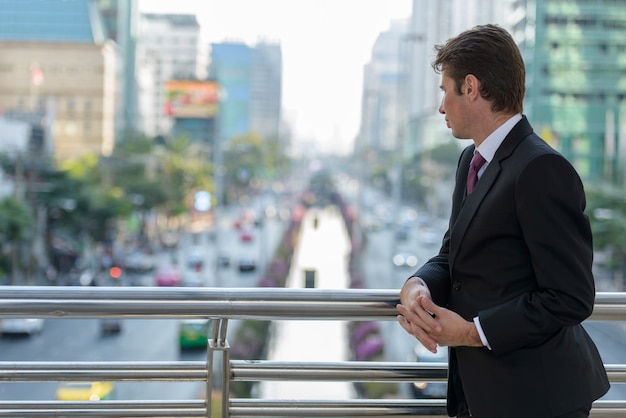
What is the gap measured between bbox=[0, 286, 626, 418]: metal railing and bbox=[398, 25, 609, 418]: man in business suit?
0.25 m

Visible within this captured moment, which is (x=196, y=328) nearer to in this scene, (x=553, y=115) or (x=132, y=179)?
(x=553, y=115)

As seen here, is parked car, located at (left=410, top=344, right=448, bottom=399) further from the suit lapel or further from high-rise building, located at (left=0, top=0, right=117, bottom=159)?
high-rise building, located at (left=0, top=0, right=117, bottom=159)

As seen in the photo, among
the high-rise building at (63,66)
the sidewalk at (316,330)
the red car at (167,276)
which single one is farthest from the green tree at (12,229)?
the high-rise building at (63,66)

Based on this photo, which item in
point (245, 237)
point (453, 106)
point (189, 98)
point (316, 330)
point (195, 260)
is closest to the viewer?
point (453, 106)

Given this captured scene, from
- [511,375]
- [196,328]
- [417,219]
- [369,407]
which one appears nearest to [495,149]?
[511,375]

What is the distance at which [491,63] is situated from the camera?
1.17 metres

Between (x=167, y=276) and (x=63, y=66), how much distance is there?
25.3 meters

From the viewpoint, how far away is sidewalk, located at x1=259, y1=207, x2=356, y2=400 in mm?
6121

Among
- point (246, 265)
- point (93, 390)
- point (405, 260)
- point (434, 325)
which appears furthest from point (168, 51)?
point (434, 325)

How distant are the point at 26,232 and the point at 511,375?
21.1m

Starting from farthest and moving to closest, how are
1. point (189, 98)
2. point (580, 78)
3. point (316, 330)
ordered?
point (189, 98)
point (580, 78)
point (316, 330)

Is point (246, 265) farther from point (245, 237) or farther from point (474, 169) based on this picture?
point (474, 169)

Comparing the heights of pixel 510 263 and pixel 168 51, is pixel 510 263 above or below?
below

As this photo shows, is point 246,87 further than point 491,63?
Yes
